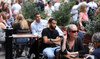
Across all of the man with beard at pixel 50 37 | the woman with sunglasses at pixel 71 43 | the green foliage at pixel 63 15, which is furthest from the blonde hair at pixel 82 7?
the woman with sunglasses at pixel 71 43

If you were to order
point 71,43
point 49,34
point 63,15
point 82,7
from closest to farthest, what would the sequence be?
point 71,43, point 49,34, point 82,7, point 63,15

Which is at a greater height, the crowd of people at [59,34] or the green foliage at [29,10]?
the green foliage at [29,10]

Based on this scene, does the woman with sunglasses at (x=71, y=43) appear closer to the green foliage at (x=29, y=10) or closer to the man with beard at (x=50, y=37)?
the man with beard at (x=50, y=37)

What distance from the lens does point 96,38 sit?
4.50m

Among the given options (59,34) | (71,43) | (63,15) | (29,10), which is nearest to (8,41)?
(71,43)

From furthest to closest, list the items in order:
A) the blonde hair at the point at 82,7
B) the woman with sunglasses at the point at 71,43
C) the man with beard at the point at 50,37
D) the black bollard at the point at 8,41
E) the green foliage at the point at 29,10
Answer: the green foliage at the point at 29,10
the blonde hair at the point at 82,7
the man with beard at the point at 50,37
the black bollard at the point at 8,41
the woman with sunglasses at the point at 71,43

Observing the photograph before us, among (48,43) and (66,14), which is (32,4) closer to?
(66,14)

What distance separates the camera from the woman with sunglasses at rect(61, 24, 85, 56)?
546cm

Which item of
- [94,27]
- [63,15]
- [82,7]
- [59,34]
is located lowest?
[59,34]

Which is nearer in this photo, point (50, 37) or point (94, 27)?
point (94, 27)

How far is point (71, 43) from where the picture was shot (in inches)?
221

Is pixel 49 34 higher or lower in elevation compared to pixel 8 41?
higher

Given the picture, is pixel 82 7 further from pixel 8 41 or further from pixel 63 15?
pixel 8 41

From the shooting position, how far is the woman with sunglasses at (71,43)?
546 centimetres
